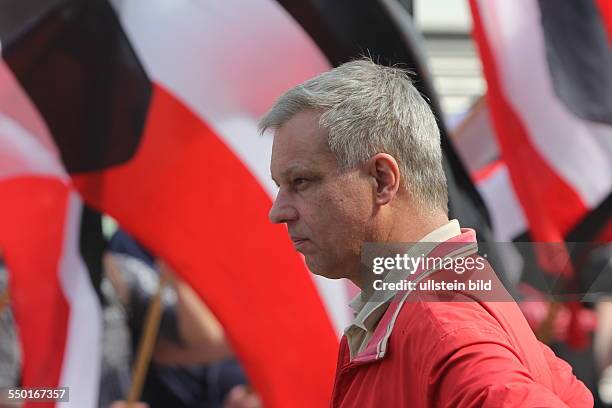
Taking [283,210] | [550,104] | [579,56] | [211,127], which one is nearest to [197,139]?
[211,127]

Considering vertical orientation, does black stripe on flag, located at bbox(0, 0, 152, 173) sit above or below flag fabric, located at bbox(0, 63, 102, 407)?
above

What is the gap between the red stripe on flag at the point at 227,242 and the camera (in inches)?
119

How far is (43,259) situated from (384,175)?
1843 mm

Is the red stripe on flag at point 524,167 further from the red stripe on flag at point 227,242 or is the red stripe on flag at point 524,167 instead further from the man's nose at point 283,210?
the man's nose at point 283,210

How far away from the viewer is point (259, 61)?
10.5ft

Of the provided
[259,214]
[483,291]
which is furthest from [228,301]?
[483,291]

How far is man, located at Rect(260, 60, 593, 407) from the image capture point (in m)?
1.25

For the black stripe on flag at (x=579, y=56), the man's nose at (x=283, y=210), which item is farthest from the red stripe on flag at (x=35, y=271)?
the man's nose at (x=283, y=210)

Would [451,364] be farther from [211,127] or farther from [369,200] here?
[211,127]

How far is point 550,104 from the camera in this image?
11.7 feet


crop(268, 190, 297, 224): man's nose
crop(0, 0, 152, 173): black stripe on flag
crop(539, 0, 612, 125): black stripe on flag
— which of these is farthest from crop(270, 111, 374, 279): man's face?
crop(539, 0, 612, 125): black stripe on flag

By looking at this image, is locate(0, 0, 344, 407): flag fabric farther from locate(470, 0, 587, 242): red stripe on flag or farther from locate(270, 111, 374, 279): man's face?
locate(270, 111, 374, 279): man's face

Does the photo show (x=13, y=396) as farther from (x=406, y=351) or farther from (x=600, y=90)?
(x=600, y=90)

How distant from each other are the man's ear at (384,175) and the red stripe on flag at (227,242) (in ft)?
5.62
